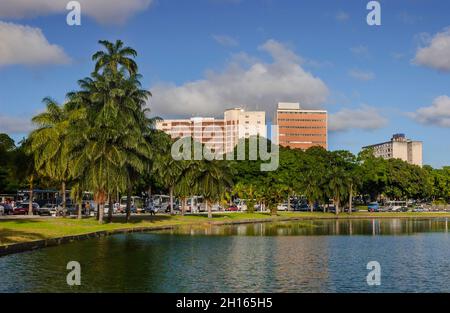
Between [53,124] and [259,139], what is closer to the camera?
[53,124]

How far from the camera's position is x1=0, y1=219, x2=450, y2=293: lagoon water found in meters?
27.5

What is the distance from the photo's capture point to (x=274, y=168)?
13325 cm

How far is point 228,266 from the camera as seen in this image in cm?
3453

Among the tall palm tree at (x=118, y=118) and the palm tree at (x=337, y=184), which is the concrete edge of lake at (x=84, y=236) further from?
the palm tree at (x=337, y=184)

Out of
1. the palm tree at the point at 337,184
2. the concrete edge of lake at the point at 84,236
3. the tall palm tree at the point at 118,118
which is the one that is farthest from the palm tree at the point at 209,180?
the palm tree at the point at 337,184

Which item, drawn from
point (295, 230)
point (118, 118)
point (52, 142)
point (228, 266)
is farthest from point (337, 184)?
point (228, 266)

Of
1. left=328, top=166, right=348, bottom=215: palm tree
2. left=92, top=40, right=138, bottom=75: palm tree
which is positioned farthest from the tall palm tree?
left=328, top=166, right=348, bottom=215: palm tree

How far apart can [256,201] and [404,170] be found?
51492mm

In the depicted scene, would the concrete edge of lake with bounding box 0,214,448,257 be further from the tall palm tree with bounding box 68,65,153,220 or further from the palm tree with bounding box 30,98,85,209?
the palm tree with bounding box 30,98,85,209

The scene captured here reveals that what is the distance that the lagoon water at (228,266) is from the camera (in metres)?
27.5

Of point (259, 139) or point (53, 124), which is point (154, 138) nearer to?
point (53, 124)

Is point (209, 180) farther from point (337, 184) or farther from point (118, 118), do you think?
point (337, 184)
